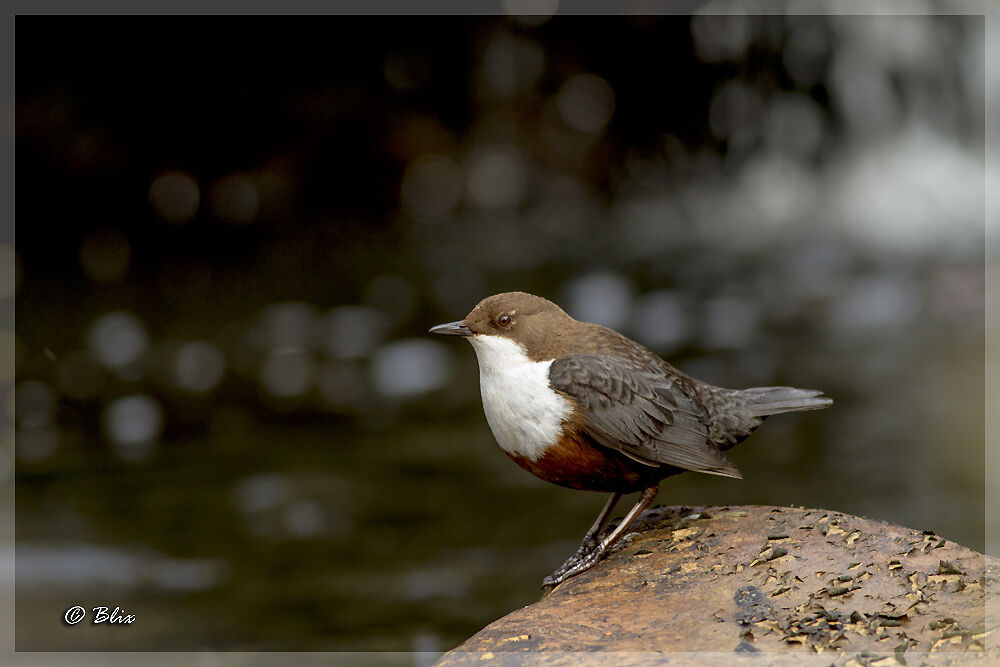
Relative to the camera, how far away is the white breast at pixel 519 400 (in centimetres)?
271

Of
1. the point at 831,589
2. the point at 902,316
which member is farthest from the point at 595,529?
the point at 902,316

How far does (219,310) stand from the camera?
8453 mm

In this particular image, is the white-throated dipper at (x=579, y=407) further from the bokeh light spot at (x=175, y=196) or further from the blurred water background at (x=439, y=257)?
the bokeh light spot at (x=175, y=196)

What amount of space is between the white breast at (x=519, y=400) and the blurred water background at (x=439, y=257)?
2.86m

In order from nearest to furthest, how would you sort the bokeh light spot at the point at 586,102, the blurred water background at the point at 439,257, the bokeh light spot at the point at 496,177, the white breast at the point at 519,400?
the white breast at the point at 519,400 < the blurred water background at the point at 439,257 < the bokeh light spot at the point at 586,102 < the bokeh light spot at the point at 496,177

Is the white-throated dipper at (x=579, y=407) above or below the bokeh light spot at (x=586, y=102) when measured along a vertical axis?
below

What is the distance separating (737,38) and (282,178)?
4567 mm

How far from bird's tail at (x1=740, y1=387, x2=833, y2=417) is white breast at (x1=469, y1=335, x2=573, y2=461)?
67 centimetres

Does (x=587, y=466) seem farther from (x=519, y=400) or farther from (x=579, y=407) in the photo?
(x=519, y=400)

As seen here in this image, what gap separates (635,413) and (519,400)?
349 millimetres

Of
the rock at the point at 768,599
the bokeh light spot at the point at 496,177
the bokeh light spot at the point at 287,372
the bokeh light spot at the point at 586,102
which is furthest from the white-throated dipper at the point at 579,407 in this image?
the bokeh light spot at the point at 496,177

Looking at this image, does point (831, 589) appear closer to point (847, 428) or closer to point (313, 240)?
point (847, 428)

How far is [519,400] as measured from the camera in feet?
8.95

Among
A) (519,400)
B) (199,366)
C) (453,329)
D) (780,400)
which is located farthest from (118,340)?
(780,400)
